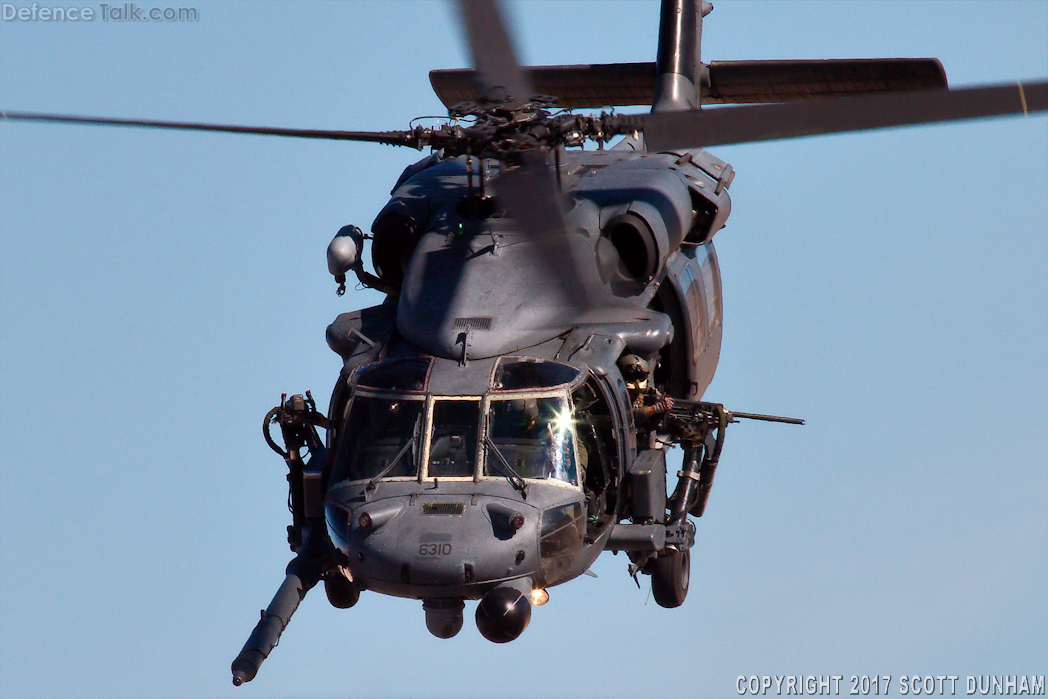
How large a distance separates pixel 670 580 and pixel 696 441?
6.68 ft

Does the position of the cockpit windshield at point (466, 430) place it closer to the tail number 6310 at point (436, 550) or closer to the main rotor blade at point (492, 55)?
the tail number 6310 at point (436, 550)

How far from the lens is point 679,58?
101 ft

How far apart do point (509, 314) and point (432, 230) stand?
212cm

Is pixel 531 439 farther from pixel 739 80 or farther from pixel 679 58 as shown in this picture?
pixel 739 80

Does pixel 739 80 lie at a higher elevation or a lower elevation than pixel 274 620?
higher

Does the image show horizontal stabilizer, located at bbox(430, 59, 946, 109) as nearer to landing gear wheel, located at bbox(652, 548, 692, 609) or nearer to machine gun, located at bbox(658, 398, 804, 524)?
machine gun, located at bbox(658, 398, 804, 524)

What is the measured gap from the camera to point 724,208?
27547mm

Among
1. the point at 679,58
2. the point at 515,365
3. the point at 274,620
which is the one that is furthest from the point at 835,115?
the point at 679,58

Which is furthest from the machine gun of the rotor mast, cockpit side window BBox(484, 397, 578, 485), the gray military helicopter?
the rotor mast

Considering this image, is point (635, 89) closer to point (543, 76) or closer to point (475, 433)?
point (543, 76)

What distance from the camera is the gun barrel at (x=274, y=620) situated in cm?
2134

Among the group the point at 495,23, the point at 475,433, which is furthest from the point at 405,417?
the point at 495,23

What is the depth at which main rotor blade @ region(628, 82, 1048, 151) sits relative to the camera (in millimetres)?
20922

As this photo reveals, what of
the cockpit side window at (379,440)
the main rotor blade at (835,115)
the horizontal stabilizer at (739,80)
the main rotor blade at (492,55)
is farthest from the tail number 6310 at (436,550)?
the horizontal stabilizer at (739,80)
